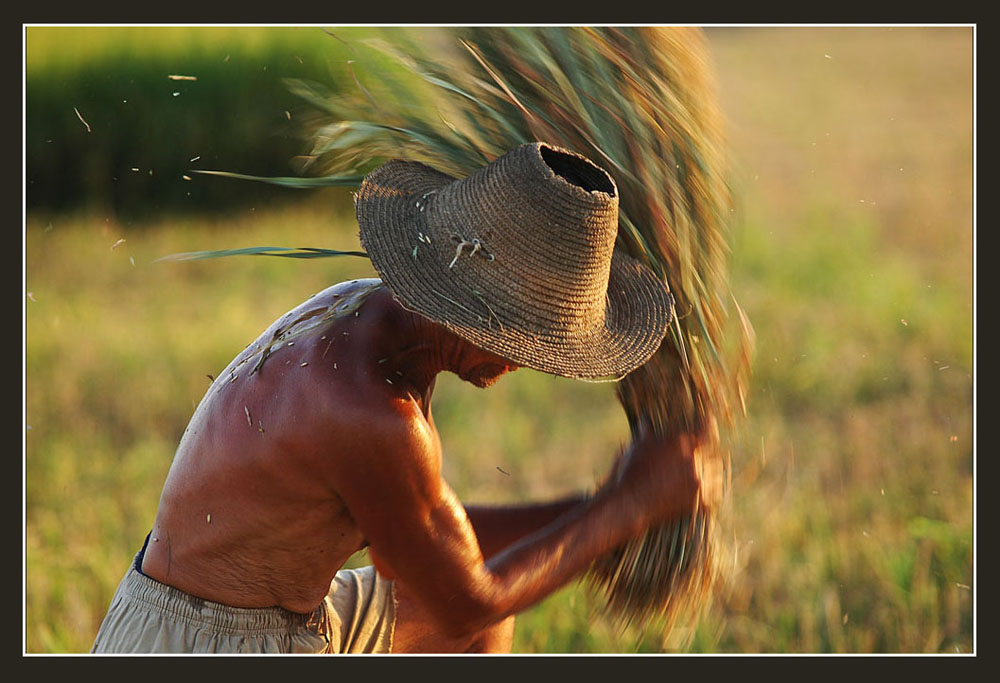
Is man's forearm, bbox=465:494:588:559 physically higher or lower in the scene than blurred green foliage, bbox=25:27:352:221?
higher

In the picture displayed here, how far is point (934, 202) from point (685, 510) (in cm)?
711

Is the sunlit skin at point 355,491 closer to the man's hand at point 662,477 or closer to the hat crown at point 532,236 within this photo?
the man's hand at point 662,477

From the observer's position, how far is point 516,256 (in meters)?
2.12

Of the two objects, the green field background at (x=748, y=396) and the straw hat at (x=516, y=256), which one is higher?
the straw hat at (x=516, y=256)

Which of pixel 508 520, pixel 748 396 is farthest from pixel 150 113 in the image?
pixel 508 520

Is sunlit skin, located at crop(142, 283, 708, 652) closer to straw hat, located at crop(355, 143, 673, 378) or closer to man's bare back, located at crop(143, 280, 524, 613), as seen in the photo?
man's bare back, located at crop(143, 280, 524, 613)

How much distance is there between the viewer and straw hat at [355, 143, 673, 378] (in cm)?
207

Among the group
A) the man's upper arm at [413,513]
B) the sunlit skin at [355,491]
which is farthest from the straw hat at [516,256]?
the man's upper arm at [413,513]

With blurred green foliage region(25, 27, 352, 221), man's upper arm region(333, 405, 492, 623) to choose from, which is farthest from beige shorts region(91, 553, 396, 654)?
blurred green foliage region(25, 27, 352, 221)

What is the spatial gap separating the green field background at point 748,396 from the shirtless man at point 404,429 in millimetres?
636

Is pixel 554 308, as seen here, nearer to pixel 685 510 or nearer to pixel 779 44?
pixel 685 510

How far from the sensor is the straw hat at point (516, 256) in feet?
6.79

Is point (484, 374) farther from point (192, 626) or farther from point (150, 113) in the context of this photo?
point (150, 113)

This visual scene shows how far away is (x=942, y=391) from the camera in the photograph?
18.4ft
